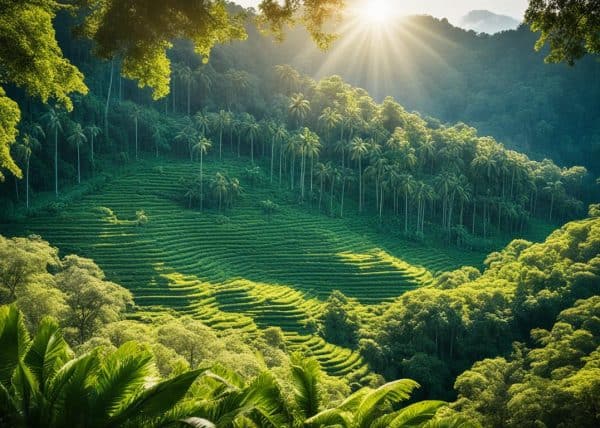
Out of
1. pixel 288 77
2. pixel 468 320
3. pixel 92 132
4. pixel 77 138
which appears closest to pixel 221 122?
pixel 92 132

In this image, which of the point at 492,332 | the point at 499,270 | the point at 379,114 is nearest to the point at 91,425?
the point at 492,332

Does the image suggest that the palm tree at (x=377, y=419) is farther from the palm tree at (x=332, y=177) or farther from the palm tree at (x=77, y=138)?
the palm tree at (x=332, y=177)

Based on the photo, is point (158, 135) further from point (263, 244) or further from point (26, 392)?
point (26, 392)

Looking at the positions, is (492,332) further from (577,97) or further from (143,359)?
(577,97)

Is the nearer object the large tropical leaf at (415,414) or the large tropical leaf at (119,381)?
the large tropical leaf at (119,381)

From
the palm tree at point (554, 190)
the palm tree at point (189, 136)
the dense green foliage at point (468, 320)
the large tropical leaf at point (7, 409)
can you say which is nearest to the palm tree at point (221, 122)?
the palm tree at point (189, 136)

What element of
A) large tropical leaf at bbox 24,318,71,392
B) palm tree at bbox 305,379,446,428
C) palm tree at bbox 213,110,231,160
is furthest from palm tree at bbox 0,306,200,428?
palm tree at bbox 213,110,231,160

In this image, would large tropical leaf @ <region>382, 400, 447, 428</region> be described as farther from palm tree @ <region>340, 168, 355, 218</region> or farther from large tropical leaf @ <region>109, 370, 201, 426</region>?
palm tree @ <region>340, 168, 355, 218</region>
